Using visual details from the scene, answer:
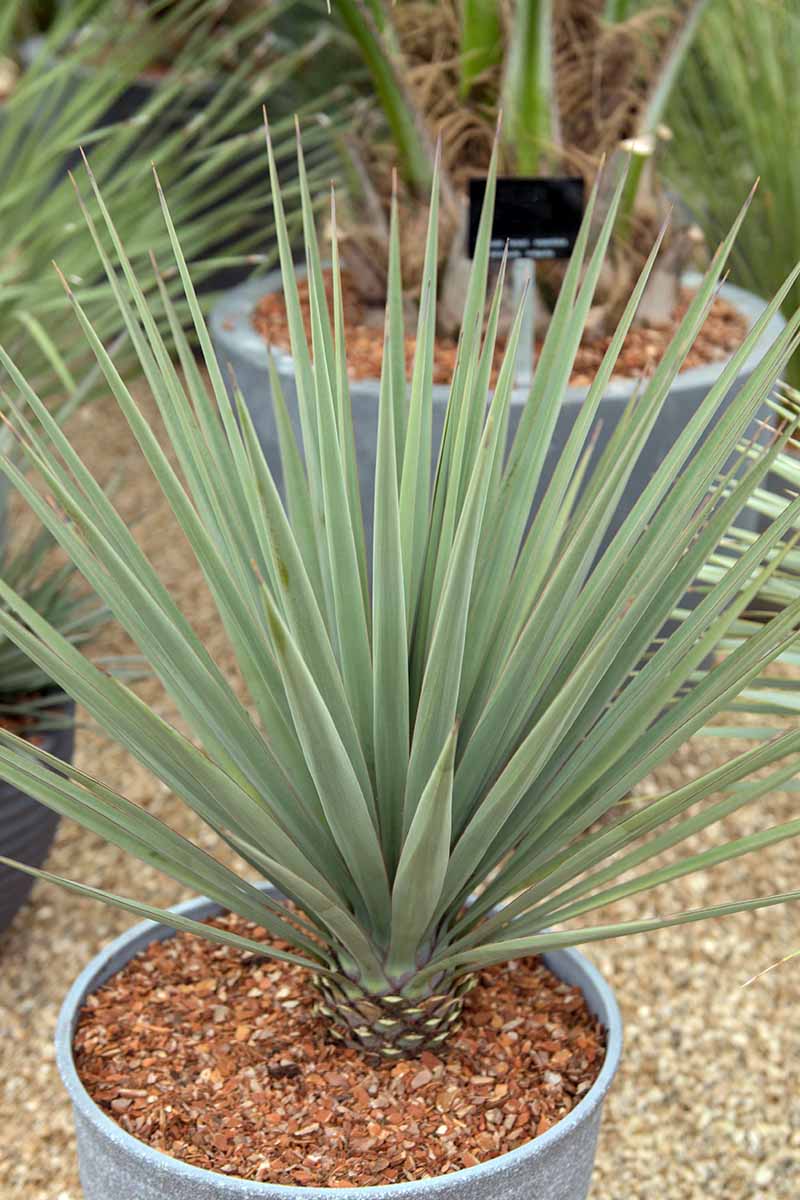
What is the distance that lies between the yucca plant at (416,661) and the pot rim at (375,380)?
2.17ft

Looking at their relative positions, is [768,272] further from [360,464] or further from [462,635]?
[462,635]

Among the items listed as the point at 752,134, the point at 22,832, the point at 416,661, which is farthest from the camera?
the point at 752,134

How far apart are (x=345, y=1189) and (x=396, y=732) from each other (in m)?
0.30

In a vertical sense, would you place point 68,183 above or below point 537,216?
below

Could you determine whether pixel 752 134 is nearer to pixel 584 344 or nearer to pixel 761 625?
pixel 584 344

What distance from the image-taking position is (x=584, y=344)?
78.9 inches

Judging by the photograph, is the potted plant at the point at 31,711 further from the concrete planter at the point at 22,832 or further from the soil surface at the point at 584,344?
the soil surface at the point at 584,344

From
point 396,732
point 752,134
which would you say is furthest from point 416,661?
point 752,134

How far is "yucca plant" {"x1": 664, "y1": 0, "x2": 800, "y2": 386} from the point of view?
215cm

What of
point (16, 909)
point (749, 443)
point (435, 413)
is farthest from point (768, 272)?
point (16, 909)

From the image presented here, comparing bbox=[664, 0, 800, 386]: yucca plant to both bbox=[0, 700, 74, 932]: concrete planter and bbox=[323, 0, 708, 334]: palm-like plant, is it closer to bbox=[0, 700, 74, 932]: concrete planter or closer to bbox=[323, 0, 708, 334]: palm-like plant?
bbox=[323, 0, 708, 334]: palm-like plant

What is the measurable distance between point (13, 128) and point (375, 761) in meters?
1.42

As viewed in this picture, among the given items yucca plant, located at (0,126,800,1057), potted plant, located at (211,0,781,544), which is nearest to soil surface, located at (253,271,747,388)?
potted plant, located at (211,0,781,544)

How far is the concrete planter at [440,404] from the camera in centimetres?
177
